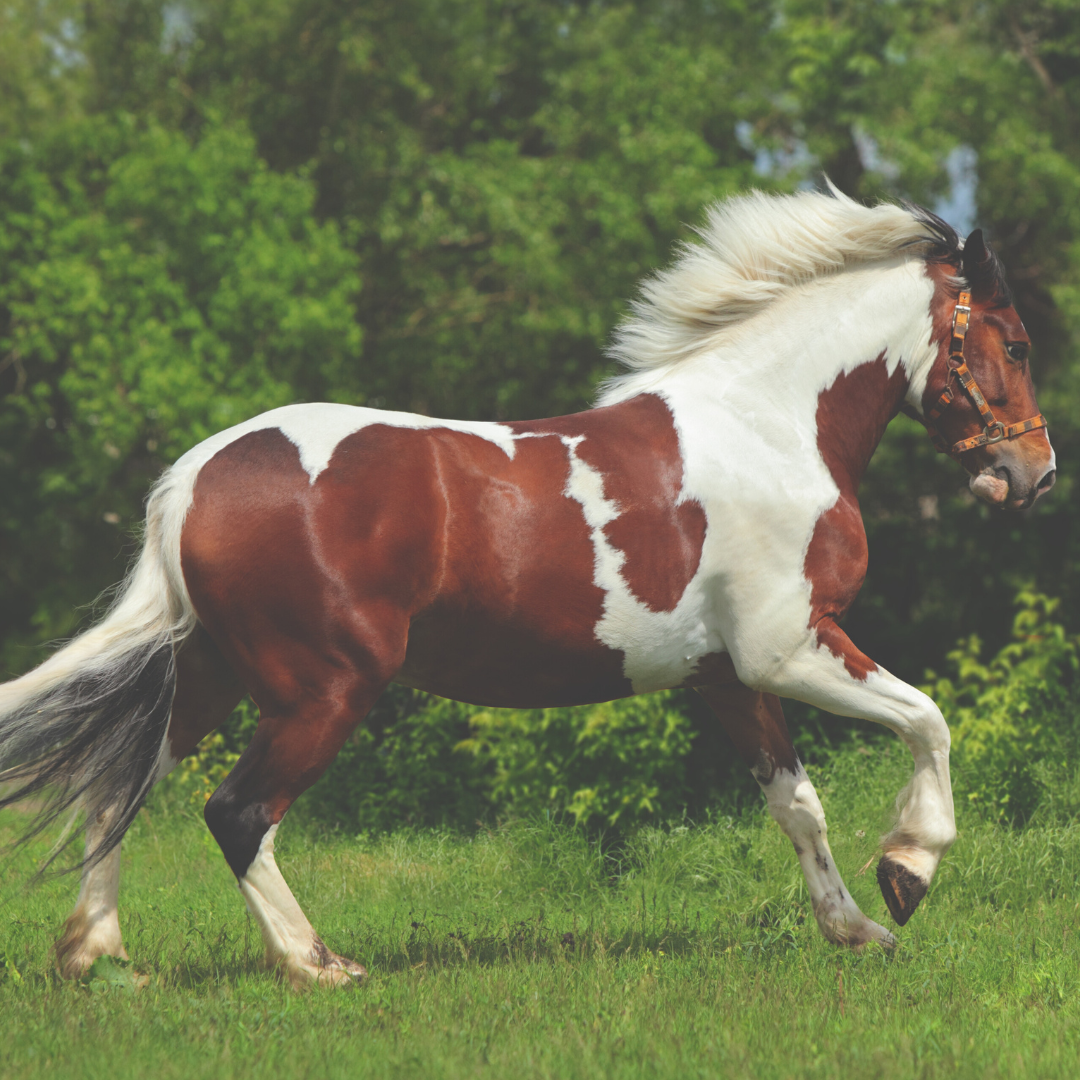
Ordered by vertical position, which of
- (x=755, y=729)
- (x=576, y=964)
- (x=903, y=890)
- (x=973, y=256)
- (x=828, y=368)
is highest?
(x=973, y=256)

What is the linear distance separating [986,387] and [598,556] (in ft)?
5.36

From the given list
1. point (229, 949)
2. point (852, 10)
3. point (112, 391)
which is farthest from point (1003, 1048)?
point (852, 10)

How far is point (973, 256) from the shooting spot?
452 centimetres

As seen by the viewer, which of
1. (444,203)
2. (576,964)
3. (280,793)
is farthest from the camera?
(444,203)

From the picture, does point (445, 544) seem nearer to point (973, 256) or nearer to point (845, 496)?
point (845, 496)

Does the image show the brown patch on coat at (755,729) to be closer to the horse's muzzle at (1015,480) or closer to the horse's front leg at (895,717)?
the horse's front leg at (895,717)

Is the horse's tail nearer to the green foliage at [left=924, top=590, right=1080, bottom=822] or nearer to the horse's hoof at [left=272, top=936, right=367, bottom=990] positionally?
the horse's hoof at [left=272, top=936, right=367, bottom=990]

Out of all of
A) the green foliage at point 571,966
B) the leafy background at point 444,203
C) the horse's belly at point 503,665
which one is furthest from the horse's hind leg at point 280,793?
the leafy background at point 444,203

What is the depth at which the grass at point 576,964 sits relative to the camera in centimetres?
320

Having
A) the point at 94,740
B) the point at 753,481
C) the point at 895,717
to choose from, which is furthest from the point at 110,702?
the point at 895,717

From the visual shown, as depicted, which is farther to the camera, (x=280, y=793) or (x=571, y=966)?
(x=571, y=966)

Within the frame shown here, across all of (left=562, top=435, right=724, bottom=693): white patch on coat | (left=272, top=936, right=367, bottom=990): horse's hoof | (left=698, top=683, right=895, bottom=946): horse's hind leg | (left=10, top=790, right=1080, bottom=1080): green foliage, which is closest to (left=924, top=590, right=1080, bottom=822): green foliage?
(left=10, top=790, right=1080, bottom=1080): green foliage

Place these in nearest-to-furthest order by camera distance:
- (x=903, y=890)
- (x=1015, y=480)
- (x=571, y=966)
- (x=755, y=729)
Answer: (x=903, y=890) < (x=571, y=966) < (x=1015, y=480) < (x=755, y=729)

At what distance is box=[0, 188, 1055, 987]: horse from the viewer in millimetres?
3838
